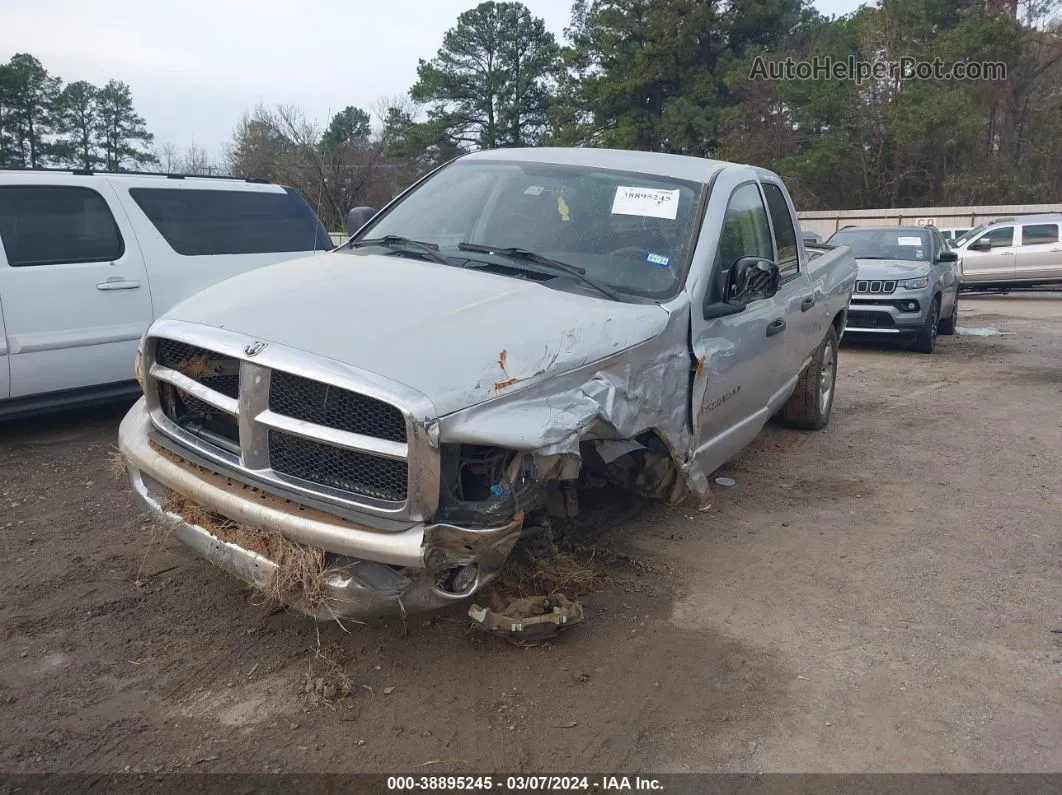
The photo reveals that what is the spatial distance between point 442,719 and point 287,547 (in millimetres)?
803

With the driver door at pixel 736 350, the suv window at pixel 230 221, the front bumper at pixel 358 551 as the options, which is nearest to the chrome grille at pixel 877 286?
the driver door at pixel 736 350

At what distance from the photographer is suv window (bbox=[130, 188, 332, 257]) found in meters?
6.57

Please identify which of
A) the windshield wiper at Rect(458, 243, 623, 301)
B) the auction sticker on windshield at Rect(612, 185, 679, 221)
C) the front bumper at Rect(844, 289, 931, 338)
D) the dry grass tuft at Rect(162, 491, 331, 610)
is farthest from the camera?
the front bumper at Rect(844, 289, 931, 338)

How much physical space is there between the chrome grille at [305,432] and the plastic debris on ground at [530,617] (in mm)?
737

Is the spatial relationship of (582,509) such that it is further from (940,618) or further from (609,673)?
(940,618)

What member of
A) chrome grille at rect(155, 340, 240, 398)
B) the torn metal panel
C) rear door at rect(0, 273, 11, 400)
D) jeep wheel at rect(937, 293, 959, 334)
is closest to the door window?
the torn metal panel

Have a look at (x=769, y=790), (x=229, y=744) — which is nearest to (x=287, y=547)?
(x=229, y=744)

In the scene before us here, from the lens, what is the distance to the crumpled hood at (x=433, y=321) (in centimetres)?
283

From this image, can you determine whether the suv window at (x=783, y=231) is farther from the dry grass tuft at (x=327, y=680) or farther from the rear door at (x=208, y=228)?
the rear door at (x=208, y=228)

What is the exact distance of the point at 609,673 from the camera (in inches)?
129

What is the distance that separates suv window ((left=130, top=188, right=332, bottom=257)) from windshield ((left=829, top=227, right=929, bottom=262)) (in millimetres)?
7610

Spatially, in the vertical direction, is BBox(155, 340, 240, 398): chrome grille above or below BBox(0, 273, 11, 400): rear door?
above

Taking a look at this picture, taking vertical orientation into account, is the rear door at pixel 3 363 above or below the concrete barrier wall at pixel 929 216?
below

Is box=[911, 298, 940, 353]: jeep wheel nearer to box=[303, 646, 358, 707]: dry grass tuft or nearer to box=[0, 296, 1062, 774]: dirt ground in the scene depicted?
box=[0, 296, 1062, 774]: dirt ground
